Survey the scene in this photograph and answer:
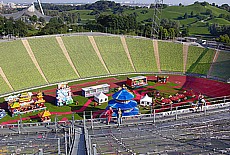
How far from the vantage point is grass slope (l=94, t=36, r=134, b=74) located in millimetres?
41075

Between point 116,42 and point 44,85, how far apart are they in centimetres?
1482

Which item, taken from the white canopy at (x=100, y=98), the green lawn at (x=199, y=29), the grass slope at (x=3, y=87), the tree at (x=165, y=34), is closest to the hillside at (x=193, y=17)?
the green lawn at (x=199, y=29)

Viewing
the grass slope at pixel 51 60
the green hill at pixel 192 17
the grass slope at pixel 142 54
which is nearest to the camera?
the grass slope at pixel 51 60

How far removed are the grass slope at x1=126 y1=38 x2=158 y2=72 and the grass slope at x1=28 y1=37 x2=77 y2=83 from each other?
993cm

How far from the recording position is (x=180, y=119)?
17203 mm

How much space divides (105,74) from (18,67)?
11.6 m

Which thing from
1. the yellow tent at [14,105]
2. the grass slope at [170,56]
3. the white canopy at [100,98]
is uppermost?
the grass slope at [170,56]

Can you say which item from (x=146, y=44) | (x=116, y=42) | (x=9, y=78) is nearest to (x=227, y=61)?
(x=146, y=44)

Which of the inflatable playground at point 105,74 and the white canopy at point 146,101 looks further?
the inflatable playground at point 105,74

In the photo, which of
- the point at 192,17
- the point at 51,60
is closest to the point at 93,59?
the point at 51,60

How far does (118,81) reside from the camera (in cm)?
3716

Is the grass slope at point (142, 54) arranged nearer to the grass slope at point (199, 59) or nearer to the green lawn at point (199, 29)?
the grass slope at point (199, 59)

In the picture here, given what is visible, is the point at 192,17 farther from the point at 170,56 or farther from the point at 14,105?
the point at 14,105

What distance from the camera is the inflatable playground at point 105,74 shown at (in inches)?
1116
